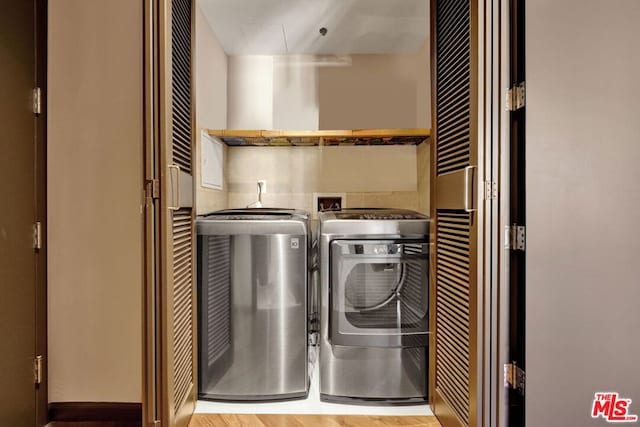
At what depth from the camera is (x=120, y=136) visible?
1.80 m

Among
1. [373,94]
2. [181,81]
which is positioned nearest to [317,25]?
[373,94]

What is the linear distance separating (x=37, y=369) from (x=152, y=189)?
105 cm

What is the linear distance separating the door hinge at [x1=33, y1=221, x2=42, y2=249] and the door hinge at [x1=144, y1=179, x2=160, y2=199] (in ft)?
2.31

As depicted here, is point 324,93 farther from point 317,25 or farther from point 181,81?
point 181,81

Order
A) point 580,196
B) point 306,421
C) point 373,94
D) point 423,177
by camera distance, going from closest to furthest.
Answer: point 580,196
point 306,421
point 423,177
point 373,94

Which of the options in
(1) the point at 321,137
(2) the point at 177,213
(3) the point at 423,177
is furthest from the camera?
(3) the point at 423,177

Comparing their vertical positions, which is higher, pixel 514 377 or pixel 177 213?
pixel 177 213

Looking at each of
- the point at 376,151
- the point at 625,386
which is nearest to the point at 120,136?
the point at 376,151

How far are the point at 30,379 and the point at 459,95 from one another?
2123 mm

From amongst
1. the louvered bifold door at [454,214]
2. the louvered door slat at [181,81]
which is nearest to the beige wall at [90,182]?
the louvered door slat at [181,81]

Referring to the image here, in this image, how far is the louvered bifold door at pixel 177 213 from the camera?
1.41 m

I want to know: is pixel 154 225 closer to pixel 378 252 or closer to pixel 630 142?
pixel 378 252

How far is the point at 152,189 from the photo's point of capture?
4.55 feet

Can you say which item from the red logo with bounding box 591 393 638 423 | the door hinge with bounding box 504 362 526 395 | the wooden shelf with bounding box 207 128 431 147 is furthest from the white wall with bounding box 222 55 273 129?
the red logo with bounding box 591 393 638 423
